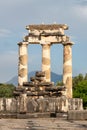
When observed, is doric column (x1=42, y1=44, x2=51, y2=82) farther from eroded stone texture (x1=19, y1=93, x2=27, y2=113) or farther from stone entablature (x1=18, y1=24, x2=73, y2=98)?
eroded stone texture (x1=19, y1=93, x2=27, y2=113)

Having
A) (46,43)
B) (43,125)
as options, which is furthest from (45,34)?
(43,125)

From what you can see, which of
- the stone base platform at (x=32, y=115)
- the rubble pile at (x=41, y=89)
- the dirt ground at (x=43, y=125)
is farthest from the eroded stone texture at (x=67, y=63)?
the dirt ground at (x=43, y=125)

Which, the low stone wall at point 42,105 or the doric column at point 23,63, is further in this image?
the doric column at point 23,63

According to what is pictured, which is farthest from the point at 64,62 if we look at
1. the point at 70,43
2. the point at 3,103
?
the point at 3,103

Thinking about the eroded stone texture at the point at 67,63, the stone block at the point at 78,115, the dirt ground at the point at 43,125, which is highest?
the eroded stone texture at the point at 67,63

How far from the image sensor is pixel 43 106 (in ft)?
96.6

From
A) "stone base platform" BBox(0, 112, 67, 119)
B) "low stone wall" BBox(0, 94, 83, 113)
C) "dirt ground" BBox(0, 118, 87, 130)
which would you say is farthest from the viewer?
"low stone wall" BBox(0, 94, 83, 113)

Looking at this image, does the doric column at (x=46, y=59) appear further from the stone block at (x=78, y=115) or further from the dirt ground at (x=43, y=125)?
the dirt ground at (x=43, y=125)

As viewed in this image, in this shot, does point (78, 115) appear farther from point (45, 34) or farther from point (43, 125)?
point (45, 34)

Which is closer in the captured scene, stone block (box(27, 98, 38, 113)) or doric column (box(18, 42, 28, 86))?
stone block (box(27, 98, 38, 113))

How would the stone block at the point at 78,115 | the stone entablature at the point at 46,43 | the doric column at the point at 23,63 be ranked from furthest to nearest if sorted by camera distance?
1. the doric column at the point at 23,63
2. the stone entablature at the point at 46,43
3. the stone block at the point at 78,115

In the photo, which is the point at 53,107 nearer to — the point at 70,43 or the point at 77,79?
the point at 70,43

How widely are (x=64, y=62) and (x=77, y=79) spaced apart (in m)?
67.3

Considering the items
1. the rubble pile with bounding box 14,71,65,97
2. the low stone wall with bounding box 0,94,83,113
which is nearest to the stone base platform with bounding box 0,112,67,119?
the low stone wall with bounding box 0,94,83,113
